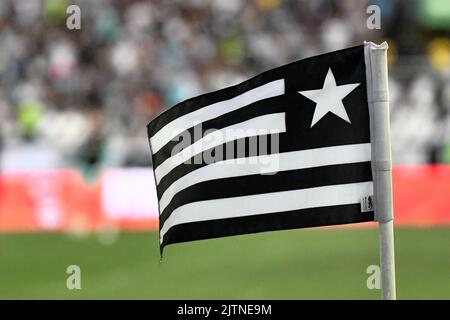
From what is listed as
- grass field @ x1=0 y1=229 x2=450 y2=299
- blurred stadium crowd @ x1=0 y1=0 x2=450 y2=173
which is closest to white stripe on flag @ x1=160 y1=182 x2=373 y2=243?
grass field @ x1=0 y1=229 x2=450 y2=299

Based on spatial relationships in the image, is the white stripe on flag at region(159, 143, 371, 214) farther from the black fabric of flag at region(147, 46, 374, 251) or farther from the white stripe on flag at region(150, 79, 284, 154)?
the white stripe on flag at region(150, 79, 284, 154)

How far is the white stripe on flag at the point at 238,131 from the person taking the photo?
6.14 m

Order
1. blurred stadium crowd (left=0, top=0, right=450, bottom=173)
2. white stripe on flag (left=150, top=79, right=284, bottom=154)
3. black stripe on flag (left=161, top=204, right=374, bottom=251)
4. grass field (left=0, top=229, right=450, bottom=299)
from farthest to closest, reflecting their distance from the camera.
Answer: blurred stadium crowd (left=0, top=0, right=450, bottom=173) < grass field (left=0, top=229, right=450, bottom=299) < white stripe on flag (left=150, top=79, right=284, bottom=154) < black stripe on flag (left=161, top=204, right=374, bottom=251)

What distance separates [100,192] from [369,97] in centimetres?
1289

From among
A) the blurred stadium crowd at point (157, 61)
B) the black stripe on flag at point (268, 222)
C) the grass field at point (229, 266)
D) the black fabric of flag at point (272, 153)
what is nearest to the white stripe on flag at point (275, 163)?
the black fabric of flag at point (272, 153)

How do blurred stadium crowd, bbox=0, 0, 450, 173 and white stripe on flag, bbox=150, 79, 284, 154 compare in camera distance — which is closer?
white stripe on flag, bbox=150, 79, 284, 154

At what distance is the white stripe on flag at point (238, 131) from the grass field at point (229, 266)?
5995 millimetres

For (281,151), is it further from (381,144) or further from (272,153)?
(381,144)

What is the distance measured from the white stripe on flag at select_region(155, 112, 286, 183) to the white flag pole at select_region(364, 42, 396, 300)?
556 millimetres

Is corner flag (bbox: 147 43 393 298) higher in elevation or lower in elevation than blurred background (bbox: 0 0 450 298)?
lower

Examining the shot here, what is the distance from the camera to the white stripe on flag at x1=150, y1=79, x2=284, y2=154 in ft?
20.0
